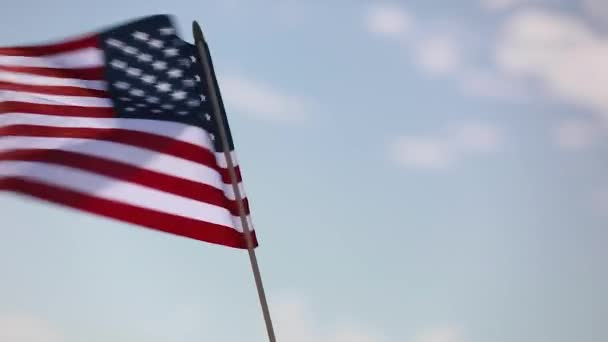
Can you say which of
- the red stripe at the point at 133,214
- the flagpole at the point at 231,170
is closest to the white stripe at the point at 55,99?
the flagpole at the point at 231,170

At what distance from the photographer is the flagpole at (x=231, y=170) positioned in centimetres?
1153

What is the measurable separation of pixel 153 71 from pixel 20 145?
2504 mm

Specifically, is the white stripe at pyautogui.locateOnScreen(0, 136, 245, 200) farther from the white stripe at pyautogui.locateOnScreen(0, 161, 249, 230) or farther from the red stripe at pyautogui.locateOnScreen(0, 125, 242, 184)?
the white stripe at pyautogui.locateOnScreen(0, 161, 249, 230)

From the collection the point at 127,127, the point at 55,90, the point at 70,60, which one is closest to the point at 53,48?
the point at 70,60

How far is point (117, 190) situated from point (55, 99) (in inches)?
82.6

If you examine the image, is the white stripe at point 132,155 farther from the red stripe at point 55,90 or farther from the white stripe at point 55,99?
the red stripe at point 55,90

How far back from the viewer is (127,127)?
13000 mm

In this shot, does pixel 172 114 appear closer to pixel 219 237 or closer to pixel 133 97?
pixel 133 97

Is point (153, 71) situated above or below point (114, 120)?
above

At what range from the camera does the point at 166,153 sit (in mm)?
13086

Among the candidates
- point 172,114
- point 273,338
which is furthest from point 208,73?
point 273,338

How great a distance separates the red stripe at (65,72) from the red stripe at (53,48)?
29 centimetres

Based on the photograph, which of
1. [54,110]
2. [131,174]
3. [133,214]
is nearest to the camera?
[133,214]

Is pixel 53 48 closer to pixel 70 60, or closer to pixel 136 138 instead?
pixel 70 60
